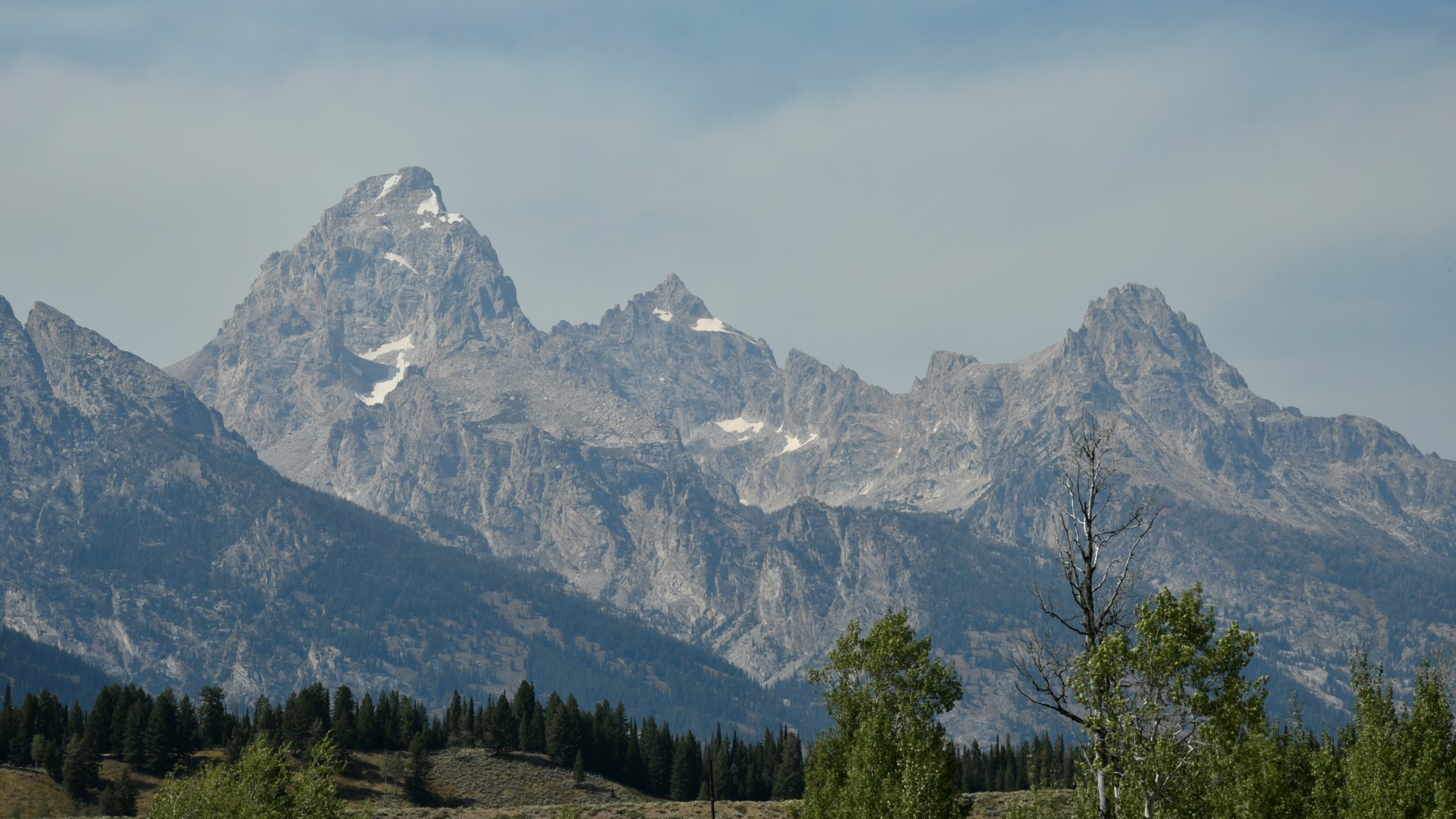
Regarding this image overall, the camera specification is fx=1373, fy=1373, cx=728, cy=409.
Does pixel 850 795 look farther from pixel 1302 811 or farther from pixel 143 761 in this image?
pixel 143 761

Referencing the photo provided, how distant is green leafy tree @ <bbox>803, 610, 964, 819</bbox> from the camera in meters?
67.0

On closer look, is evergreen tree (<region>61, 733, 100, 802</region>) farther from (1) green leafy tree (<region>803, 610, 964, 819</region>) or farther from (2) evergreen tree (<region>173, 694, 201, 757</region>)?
(1) green leafy tree (<region>803, 610, 964, 819</region>)

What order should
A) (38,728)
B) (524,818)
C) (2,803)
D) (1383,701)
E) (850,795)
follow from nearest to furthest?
(850,795)
(1383,701)
(524,818)
(2,803)
(38,728)

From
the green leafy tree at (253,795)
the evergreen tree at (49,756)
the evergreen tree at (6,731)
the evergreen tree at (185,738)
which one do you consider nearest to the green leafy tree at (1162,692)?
the green leafy tree at (253,795)

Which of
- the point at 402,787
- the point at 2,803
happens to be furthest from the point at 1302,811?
the point at 2,803

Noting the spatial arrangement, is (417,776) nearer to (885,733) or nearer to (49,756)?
(49,756)

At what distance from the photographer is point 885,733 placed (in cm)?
→ 7019

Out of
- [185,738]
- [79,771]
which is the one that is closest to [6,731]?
[79,771]

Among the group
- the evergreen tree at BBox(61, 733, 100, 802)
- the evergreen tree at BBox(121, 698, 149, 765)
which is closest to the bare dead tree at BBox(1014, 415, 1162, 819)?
the evergreen tree at BBox(61, 733, 100, 802)

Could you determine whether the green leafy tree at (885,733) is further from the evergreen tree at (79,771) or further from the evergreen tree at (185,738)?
the evergreen tree at (185,738)

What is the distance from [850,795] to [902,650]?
8.20m

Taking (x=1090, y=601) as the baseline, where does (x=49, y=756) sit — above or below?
below

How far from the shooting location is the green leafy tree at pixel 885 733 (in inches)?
2638

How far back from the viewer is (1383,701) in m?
76.9
